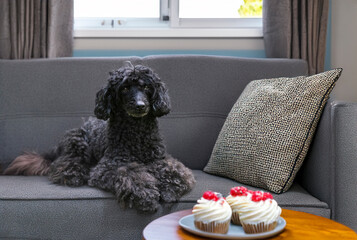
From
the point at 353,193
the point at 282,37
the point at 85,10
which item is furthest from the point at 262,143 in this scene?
the point at 85,10

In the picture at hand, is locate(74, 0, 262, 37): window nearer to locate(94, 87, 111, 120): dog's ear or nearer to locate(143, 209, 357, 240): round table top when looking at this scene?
locate(94, 87, 111, 120): dog's ear

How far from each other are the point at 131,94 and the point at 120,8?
1.33 meters

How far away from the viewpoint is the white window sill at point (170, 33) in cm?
285

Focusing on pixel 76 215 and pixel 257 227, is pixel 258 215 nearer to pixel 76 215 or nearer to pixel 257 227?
pixel 257 227

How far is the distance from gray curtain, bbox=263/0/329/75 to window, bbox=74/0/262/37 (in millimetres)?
208

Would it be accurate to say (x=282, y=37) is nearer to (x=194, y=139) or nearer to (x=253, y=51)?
(x=253, y=51)

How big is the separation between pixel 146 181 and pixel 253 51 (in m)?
1.35

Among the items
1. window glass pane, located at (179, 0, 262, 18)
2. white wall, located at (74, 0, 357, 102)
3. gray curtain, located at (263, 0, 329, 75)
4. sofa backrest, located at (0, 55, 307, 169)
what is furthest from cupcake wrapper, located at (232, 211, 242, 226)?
window glass pane, located at (179, 0, 262, 18)

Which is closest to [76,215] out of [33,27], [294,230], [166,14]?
[294,230]

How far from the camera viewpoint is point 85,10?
10.0 feet

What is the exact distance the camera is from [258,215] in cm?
127

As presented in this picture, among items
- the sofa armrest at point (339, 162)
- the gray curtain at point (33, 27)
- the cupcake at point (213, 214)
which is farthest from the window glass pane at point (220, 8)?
the cupcake at point (213, 214)

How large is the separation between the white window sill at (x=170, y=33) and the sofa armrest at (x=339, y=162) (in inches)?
42.6

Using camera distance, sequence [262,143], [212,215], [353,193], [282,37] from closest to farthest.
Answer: [212,215], [353,193], [262,143], [282,37]
